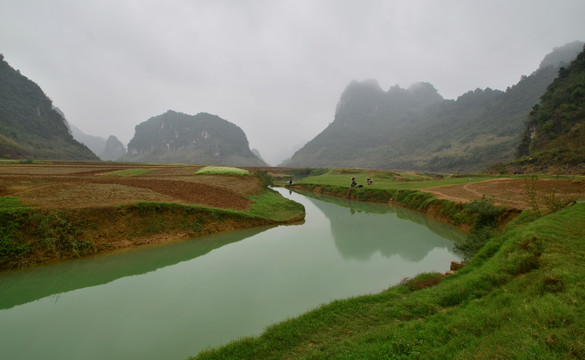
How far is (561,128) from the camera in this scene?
54.3 metres

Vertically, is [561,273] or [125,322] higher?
[561,273]

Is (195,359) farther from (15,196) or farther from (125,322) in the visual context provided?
(15,196)

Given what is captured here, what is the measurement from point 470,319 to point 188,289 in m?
9.96

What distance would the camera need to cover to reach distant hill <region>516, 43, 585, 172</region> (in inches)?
1563

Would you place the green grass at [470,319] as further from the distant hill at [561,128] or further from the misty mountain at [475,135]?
the misty mountain at [475,135]

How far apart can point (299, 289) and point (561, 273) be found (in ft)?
26.6

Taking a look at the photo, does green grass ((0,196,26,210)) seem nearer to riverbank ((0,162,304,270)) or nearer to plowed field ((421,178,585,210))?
riverbank ((0,162,304,270))

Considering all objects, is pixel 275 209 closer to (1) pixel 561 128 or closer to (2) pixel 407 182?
(2) pixel 407 182

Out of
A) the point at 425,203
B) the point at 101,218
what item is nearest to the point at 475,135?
the point at 425,203

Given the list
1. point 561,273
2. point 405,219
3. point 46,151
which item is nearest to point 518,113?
point 405,219

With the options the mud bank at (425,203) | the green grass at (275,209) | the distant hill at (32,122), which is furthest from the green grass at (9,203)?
the distant hill at (32,122)

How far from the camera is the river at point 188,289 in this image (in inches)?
301

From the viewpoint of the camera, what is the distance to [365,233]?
20.8 metres

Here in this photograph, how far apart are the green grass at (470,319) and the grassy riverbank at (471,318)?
0.02 metres
